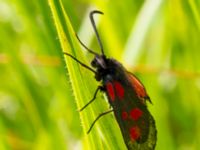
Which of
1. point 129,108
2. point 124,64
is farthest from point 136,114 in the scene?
point 124,64

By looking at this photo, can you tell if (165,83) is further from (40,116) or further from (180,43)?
(40,116)

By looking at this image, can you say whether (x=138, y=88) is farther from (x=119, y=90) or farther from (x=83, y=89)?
(x=83, y=89)

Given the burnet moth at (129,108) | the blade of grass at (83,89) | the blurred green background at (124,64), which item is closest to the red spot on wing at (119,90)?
the burnet moth at (129,108)

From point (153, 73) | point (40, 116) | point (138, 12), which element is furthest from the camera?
point (138, 12)

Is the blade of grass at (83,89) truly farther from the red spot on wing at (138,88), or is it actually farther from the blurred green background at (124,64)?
the blurred green background at (124,64)

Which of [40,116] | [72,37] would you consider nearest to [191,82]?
[40,116]

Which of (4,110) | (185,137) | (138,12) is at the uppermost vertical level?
(138,12)
